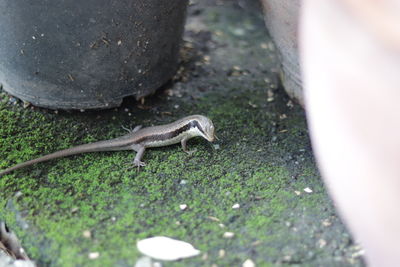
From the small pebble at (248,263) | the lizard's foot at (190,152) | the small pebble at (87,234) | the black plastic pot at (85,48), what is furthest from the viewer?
the lizard's foot at (190,152)

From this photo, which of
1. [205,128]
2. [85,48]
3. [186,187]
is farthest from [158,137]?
[85,48]

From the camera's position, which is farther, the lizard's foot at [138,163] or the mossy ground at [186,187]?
the lizard's foot at [138,163]

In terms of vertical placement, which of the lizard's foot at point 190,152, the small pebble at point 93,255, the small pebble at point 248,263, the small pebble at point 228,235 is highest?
the small pebble at point 248,263

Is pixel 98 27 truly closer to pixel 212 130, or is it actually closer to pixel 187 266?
pixel 212 130

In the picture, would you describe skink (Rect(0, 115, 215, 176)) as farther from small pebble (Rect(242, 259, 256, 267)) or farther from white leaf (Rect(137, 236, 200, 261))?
small pebble (Rect(242, 259, 256, 267))

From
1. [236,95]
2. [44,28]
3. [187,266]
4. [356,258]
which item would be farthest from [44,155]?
[356,258]

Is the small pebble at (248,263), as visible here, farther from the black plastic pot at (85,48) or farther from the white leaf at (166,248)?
the black plastic pot at (85,48)

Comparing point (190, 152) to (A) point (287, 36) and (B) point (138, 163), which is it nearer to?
(B) point (138, 163)

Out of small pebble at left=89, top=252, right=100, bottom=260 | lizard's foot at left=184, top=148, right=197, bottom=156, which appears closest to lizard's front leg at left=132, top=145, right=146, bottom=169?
lizard's foot at left=184, top=148, right=197, bottom=156

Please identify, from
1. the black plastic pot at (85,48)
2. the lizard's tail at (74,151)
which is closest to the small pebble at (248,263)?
the lizard's tail at (74,151)
